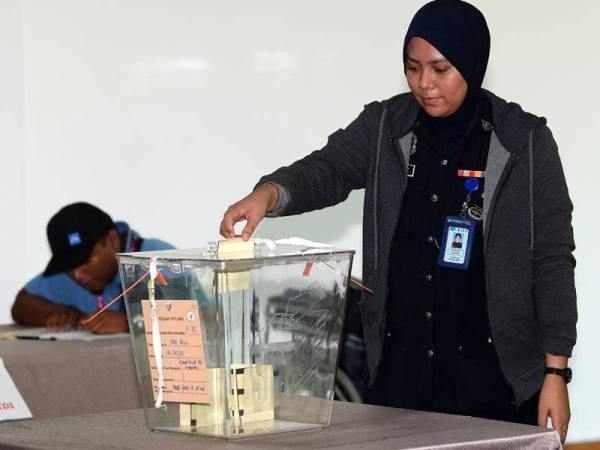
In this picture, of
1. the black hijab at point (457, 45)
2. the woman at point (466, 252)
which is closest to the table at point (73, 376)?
the woman at point (466, 252)

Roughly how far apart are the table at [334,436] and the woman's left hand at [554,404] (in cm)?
26

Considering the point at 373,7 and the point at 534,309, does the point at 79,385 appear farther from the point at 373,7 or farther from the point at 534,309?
the point at 373,7

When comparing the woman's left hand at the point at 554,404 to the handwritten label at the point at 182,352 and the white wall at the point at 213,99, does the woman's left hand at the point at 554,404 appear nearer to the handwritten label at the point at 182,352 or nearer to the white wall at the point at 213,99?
the handwritten label at the point at 182,352

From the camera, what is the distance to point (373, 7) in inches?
153

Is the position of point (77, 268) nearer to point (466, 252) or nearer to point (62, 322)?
point (62, 322)

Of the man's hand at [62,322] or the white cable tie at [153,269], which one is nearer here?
the white cable tie at [153,269]

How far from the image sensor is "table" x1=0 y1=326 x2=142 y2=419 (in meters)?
2.71

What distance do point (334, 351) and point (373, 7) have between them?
2.58 meters

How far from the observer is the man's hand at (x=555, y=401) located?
5.65ft

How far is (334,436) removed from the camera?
1.39m

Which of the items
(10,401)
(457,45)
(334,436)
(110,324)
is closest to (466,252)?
(457,45)

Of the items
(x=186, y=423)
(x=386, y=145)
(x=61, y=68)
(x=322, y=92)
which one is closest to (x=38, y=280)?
(x=61, y=68)

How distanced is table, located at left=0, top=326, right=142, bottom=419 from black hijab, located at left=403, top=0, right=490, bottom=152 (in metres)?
1.32

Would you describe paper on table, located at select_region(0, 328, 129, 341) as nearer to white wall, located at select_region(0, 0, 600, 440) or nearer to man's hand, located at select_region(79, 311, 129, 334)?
man's hand, located at select_region(79, 311, 129, 334)
